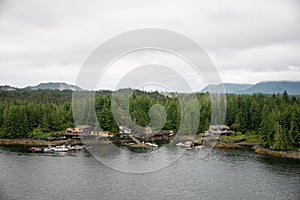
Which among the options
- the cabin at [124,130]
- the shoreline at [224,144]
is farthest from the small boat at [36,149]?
the cabin at [124,130]

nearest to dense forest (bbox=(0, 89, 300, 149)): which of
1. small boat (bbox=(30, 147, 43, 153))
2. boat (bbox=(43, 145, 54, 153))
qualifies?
small boat (bbox=(30, 147, 43, 153))

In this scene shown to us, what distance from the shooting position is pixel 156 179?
470 inches

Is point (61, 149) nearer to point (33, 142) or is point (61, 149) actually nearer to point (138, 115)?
point (33, 142)

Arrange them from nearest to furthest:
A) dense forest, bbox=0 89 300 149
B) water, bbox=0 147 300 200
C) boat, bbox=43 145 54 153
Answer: water, bbox=0 147 300 200, boat, bbox=43 145 54 153, dense forest, bbox=0 89 300 149

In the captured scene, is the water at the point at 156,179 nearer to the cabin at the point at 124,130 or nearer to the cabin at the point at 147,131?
the cabin at the point at 124,130

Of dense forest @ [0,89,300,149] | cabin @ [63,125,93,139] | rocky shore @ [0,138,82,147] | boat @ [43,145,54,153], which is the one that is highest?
dense forest @ [0,89,300,149]

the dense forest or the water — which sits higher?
the dense forest

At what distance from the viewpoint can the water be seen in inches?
402

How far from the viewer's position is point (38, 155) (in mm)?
16875

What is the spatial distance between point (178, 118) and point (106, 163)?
1089cm

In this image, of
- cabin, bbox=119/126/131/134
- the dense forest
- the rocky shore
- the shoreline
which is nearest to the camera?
the shoreline

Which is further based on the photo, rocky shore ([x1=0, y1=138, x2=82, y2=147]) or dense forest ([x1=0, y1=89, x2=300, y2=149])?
dense forest ([x1=0, y1=89, x2=300, y2=149])

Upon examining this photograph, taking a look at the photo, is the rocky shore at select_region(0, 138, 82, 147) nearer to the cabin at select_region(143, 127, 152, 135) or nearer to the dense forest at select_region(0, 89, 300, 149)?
the dense forest at select_region(0, 89, 300, 149)

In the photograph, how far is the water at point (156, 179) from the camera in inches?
402
